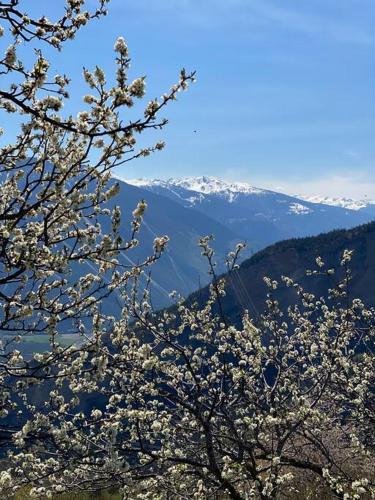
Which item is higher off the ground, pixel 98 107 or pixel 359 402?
pixel 98 107

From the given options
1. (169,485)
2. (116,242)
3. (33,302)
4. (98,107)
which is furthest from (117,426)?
(98,107)

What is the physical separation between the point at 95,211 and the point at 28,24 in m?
2.78

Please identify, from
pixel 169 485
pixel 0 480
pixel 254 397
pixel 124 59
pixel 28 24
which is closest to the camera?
pixel 28 24

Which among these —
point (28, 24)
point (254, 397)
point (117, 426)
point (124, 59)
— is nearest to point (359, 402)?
point (254, 397)

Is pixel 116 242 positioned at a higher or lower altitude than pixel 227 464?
higher

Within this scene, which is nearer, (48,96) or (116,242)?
(48,96)

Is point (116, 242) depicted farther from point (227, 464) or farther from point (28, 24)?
point (227, 464)

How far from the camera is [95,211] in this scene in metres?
7.36

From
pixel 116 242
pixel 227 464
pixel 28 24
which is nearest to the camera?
pixel 28 24

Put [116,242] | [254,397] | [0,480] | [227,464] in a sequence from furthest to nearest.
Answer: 1. [254,397]
2. [227,464]
3. [0,480]
4. [116,242]

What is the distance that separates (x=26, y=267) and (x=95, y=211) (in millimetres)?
1784

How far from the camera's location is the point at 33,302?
22.5ft

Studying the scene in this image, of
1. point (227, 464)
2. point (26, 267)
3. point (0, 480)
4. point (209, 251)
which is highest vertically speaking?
point (209, 251)

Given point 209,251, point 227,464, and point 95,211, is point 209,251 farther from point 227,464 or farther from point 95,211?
point 227,464
